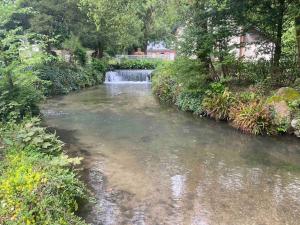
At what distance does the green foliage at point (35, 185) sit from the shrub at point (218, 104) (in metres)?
7.09

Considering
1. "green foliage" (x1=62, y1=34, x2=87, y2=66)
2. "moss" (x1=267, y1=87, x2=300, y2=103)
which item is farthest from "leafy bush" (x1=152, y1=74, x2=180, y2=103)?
"green foliage" (x1=62, y1=34, x2=87, y2=66)

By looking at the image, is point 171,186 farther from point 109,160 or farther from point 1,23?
point 1,23

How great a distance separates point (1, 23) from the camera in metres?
9.27

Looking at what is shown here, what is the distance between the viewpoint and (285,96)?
36.9 ft

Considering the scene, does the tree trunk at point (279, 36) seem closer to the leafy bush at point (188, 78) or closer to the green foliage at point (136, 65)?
the leafy bush at point (188, 78)

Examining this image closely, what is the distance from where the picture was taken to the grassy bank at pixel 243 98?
10.9 meters

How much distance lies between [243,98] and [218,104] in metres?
1.05

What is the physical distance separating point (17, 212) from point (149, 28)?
35776 millimetres

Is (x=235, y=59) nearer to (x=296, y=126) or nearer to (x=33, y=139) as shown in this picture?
(x=296, y=126)

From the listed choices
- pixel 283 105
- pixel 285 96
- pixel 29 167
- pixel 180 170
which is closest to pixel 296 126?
pixel 283 105

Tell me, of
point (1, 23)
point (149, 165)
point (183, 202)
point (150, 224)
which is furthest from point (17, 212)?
point (1, 23)

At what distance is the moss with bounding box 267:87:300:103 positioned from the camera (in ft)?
36.3

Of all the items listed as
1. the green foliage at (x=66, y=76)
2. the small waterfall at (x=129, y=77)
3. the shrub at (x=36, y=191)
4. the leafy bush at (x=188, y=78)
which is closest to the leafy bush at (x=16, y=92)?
the shrub at (x=36, y=191)

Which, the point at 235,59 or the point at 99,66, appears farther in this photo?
the point at 99,66
